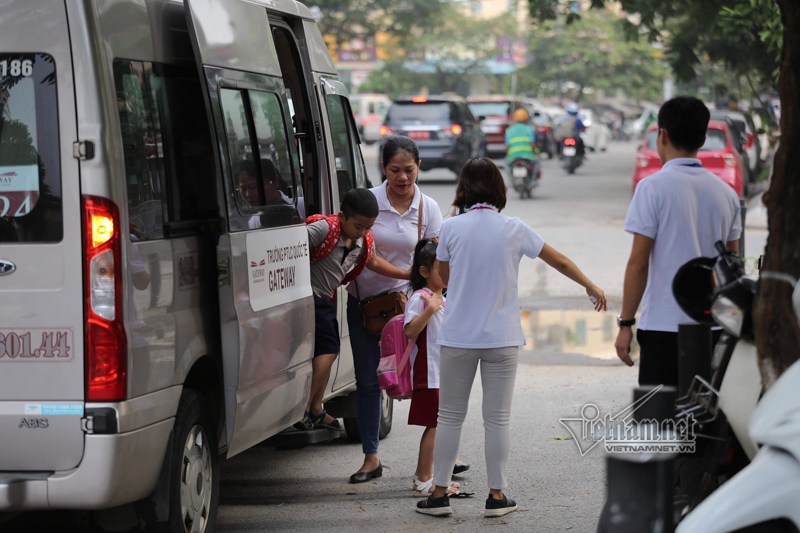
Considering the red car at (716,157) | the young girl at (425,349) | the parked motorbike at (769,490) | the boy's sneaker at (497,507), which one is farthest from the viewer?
the red car at (716,157)

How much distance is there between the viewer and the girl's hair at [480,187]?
503 cm

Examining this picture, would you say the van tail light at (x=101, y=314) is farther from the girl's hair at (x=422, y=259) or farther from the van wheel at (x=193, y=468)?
the girl's hair at (x=422, y=259)

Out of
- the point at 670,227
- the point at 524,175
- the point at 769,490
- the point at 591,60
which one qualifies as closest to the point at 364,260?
the point at 670,227

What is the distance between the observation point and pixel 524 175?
2184 cm

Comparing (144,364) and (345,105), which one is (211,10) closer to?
(144,364)

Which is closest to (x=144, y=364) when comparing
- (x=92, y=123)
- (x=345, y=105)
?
(x=92, y=123)

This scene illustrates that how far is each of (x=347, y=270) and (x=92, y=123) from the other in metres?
2.15

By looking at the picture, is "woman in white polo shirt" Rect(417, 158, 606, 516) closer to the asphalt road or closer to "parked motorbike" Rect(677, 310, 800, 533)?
the asphalt road

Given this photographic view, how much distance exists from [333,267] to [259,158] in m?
0.93

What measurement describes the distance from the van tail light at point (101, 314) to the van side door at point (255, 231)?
688mm

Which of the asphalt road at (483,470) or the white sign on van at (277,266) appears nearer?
the white sign on van at (277,266)

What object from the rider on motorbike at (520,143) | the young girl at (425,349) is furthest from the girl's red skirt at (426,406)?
the rider on motorbike at (520,143)

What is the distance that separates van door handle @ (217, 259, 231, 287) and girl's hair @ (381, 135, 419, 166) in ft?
5.25

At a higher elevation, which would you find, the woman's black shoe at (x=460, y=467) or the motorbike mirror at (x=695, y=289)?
the motorbike mirror at (x=695, y=289)
